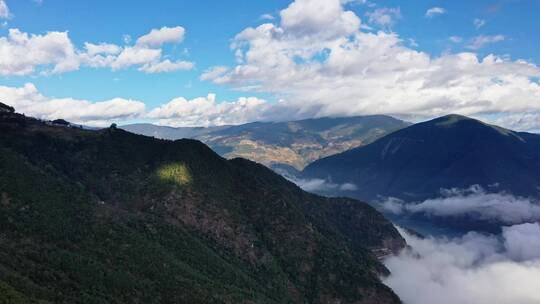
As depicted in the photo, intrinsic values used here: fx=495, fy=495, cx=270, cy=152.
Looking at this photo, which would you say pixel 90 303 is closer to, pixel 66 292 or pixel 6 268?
pixel 66 292

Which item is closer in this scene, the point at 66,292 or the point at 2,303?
the point at 2,303

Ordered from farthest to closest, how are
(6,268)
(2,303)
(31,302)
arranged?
1. (6,268)
2. (31,302)
3. (2,303)

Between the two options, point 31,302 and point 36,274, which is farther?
point 36,274

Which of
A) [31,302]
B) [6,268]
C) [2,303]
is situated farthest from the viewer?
[6,268]

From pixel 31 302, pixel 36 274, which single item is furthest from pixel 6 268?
pixel 31 302

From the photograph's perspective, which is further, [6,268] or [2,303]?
[6,268]

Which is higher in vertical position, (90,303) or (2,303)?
(2,303)

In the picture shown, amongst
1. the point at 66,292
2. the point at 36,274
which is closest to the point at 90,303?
the point at 66,292

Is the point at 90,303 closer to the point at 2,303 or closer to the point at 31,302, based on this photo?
the point at 31,302
